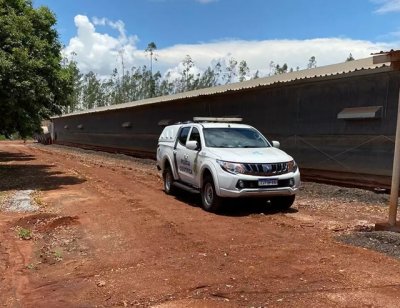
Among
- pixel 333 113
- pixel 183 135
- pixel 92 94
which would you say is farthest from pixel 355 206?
pixel 92 94

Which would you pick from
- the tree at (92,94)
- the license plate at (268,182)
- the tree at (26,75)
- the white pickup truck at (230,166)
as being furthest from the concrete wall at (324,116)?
the tree at (92,94)

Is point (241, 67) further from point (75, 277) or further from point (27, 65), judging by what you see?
point (75, 277)

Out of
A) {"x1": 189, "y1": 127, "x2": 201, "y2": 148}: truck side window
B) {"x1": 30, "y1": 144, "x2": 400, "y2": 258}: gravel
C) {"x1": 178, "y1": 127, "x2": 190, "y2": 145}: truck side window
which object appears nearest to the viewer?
{"x1": 30, "y1": 144, "x2": 400, "y2": 258}: gravel

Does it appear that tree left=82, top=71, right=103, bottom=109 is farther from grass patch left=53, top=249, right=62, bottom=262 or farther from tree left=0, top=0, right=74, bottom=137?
grass patch left=53, top=249, right=62, bottom=262

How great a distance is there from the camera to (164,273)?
599cm

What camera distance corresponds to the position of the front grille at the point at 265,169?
9.88 m

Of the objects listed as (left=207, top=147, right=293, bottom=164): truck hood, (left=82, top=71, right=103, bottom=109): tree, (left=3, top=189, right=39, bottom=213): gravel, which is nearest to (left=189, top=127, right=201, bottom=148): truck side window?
(left=207, top=147, right=293, bottom=164): truck hood

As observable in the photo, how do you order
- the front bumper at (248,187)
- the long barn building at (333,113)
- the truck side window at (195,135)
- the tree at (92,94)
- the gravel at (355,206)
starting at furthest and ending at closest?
the tree at (92,94), the long barn building at (333,113), the truck side window at (195,135), the front bumper at (248,187), the gravel at (355,206)

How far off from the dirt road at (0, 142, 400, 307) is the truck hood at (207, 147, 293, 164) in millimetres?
1143

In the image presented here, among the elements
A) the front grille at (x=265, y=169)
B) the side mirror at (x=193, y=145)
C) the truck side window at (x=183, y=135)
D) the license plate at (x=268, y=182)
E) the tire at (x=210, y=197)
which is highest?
the truck side window at (x=183, y=135)

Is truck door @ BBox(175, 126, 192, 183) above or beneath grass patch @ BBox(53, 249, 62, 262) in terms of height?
above

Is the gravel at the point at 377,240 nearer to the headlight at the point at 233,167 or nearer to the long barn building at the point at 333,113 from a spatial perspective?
the headlight at the point at 233,167

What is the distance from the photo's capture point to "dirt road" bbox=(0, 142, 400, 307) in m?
5.21

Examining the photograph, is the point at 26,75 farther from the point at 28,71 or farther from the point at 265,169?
the point at 265,169
